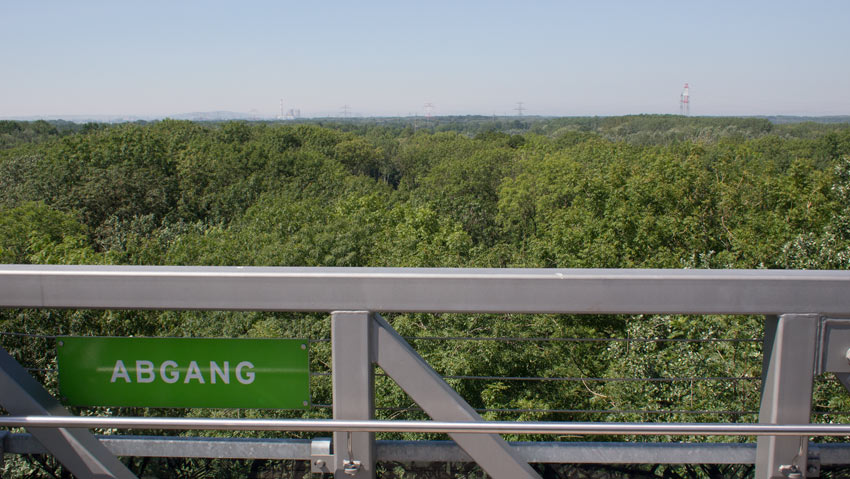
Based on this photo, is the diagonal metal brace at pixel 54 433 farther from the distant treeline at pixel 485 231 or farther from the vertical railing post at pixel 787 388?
the vertical railing post at pixel 787 388

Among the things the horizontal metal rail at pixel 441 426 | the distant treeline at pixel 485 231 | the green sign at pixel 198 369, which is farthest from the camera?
the distant treeline at pixel 485 231

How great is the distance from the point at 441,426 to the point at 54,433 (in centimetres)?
104

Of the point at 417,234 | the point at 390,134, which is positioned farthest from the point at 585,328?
the point at 390,134

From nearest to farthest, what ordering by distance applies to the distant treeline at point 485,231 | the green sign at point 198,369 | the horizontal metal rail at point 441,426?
the horizontal metal rail at point 441,426, the green sign at point 198,369, the distant treeline at point 485,231

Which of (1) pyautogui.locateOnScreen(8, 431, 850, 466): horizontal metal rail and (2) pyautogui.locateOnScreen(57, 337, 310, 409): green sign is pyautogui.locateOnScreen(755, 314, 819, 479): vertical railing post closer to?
(1) pyautogui.locateOnScreen(8, 431, 850, 466): horizontal metal rail

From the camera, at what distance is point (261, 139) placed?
2899 inches

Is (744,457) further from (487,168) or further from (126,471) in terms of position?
(487,168)

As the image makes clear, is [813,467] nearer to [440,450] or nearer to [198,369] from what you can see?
[440,450]

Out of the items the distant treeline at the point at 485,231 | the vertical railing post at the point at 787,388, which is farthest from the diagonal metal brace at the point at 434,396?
the vertical railing post at the point at 787,388

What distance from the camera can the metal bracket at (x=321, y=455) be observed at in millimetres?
1766

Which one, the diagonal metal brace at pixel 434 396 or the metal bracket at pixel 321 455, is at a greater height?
the diagonal metal brace at pixel 434 396

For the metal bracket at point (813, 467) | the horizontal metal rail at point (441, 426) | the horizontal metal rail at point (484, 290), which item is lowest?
the metal bracket at point (813, 467)

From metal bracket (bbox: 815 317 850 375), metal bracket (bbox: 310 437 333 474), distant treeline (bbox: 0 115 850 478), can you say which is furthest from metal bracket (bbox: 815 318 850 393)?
metal bracket (bbox: 310 437 333 474)

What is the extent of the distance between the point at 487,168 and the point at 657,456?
54223mm
